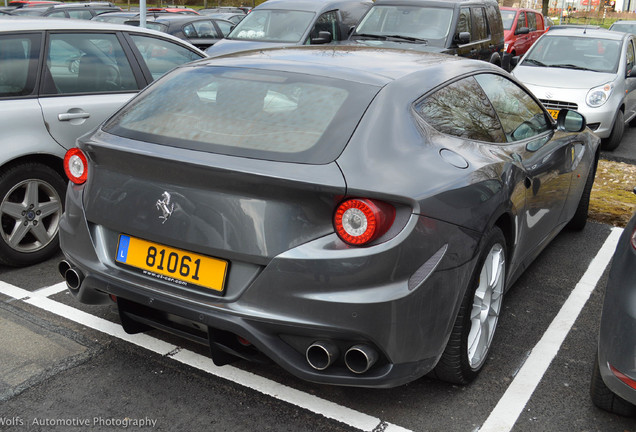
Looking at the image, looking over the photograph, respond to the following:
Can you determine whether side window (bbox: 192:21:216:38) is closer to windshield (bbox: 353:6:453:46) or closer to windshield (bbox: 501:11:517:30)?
windshield (bbox: 353:6:453:46)

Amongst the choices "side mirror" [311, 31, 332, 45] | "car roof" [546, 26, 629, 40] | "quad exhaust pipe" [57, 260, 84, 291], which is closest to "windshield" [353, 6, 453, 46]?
"side mirror" [311, 31, 332, 45]

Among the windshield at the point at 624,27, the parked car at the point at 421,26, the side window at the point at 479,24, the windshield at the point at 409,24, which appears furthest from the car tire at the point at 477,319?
the windshield at the point at 624,27

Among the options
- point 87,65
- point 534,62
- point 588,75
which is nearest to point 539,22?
point 534,62

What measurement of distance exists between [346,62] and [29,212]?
2519 millimetres

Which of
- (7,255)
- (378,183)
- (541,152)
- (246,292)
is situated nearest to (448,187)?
(378,183)

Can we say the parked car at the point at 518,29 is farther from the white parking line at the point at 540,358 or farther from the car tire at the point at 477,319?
the car tire at the point at 477,319

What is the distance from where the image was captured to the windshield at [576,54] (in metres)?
10.6

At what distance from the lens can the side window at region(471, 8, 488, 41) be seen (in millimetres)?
12362

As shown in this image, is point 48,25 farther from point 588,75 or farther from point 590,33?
point 590,33

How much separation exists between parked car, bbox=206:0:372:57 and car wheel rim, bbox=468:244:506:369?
8348mm

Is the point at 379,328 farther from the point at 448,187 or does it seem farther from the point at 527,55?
the point at 527,55

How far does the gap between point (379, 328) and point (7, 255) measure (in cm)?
296

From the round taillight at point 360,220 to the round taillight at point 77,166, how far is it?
53.8 inches

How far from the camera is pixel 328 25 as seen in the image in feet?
39.9
